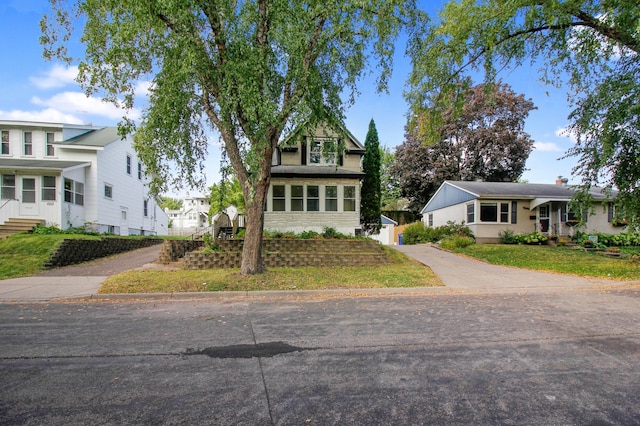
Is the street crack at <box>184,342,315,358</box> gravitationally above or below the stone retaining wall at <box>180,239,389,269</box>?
below

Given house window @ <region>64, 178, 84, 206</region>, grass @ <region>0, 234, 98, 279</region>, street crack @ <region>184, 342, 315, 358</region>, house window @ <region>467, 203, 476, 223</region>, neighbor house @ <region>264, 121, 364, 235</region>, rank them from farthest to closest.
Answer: house window @ <region>467, 203, 476, 223</region>
house window @ <region>64, 178, 84, 206</region>
neighbor house @ <region>264, 121, 364, 235</region>
grass @ <region>0, 234, 98, 279</region>
street crack @ <region>184, 342, 315, 358</region>

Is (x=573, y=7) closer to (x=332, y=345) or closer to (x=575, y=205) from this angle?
(x=575, y=205)

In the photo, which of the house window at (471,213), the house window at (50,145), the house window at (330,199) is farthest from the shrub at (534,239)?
the house window at (50,145)

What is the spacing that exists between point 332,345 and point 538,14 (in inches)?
511

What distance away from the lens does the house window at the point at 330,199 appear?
1772 centimetres

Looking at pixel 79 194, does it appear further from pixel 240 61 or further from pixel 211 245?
pixel 240 61

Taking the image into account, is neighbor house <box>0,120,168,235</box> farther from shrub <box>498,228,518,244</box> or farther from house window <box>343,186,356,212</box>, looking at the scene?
shrub <box>498,228,518,244</box>

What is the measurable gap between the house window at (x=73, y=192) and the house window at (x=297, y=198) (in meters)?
12.0

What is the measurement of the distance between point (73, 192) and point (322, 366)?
20.4 metres

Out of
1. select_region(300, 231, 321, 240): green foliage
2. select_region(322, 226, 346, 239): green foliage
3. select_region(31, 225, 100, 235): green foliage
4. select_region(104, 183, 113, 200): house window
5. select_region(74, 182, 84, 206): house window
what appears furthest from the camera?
select_region(104, 183, 113, 200): house window

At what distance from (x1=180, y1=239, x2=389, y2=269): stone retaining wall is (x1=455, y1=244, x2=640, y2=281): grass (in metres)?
5.60

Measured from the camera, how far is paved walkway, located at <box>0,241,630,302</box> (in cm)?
862

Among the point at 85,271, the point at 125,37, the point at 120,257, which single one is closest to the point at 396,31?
the point at 125,37

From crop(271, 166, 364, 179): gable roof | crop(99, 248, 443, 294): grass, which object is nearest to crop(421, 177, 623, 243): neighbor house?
crop(271, 166, 364, 179): gable roof
